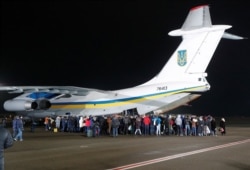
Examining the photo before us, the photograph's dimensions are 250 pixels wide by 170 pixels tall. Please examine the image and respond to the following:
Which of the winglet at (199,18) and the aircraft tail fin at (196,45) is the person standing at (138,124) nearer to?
the aircraft tail fin at (196,45)

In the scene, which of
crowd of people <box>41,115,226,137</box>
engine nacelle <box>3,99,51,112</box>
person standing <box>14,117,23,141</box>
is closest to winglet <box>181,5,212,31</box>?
crowd of people <box>41,115,226,137</box>

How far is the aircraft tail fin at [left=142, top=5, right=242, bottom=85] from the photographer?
2402 cm

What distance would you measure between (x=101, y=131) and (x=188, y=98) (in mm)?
5906

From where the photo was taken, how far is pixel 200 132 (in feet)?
69.3

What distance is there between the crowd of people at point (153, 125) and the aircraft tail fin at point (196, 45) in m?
3.88

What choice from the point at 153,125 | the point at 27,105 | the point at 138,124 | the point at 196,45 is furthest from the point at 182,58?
the point at 27,105

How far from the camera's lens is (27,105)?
26734 mm

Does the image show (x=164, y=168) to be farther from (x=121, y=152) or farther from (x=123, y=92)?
(x=123, y=92)

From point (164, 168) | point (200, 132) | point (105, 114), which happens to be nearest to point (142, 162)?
point (164, 168)

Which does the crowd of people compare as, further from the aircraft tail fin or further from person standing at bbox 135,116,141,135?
the aircraft tail fin

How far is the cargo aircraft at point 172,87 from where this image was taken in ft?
79.2

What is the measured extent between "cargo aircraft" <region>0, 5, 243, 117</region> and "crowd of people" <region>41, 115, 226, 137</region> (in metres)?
2.75

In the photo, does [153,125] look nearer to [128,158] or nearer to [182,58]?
[182,58]

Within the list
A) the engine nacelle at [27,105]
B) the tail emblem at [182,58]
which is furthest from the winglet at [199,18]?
the engine nacelle at [27,105]
